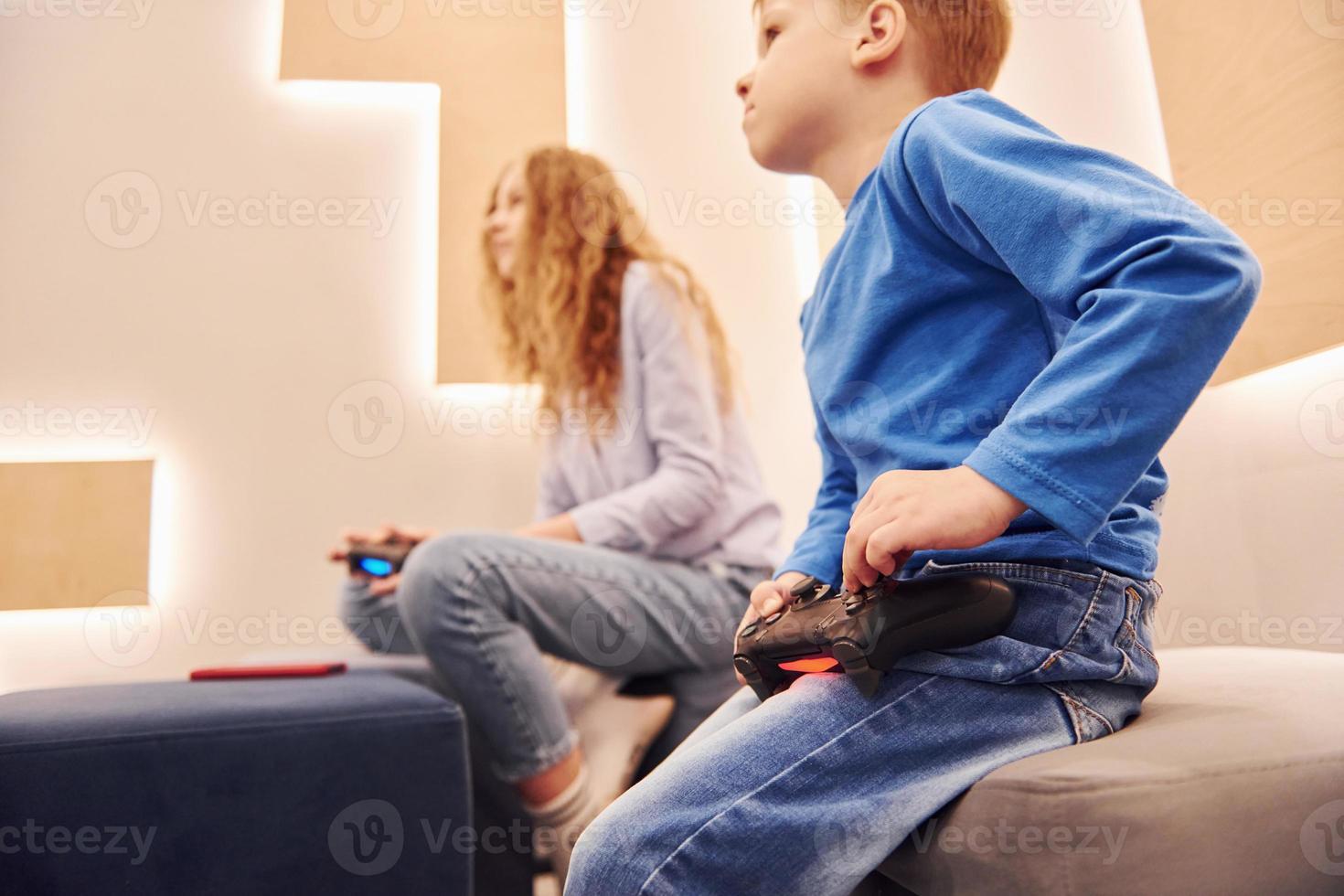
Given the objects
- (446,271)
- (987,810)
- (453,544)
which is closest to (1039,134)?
(987,810)

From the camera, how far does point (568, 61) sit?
76.2 inches

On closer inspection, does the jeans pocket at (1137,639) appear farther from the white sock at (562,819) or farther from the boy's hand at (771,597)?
the white sock at (562,819)

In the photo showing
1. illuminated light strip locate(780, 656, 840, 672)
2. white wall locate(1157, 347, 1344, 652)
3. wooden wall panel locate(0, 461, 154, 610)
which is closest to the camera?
illuminated light strip locate(780, 656, 840, 672)

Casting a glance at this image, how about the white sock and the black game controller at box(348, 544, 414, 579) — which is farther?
the black game controller at box(348, 544, 414, 579)

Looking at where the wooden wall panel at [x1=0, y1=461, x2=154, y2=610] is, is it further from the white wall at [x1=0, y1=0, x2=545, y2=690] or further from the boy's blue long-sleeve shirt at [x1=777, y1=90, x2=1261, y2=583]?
the boy's blue long-sleeve shirt at [x1=777, y1=90, x2=1261, y2=583]

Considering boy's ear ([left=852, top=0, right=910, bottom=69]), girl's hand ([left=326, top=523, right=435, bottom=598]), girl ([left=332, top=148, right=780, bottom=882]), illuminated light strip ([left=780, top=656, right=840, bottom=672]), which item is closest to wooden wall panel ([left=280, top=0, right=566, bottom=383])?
girl ([left=332, top=148, right=780, bottom=882])

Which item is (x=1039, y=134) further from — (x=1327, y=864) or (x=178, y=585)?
(x=178, y=585)

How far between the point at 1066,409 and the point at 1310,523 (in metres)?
0.72

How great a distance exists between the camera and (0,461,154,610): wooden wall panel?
172 centimetres

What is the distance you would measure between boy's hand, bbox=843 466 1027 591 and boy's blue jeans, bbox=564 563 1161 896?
72mm

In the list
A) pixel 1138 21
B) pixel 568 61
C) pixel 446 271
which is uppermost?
pixel 568 61

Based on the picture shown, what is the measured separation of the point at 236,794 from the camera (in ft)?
2.74

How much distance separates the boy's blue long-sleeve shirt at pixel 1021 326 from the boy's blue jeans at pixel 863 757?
46 millimetres

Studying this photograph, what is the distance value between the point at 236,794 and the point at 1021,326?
2.51 feet
